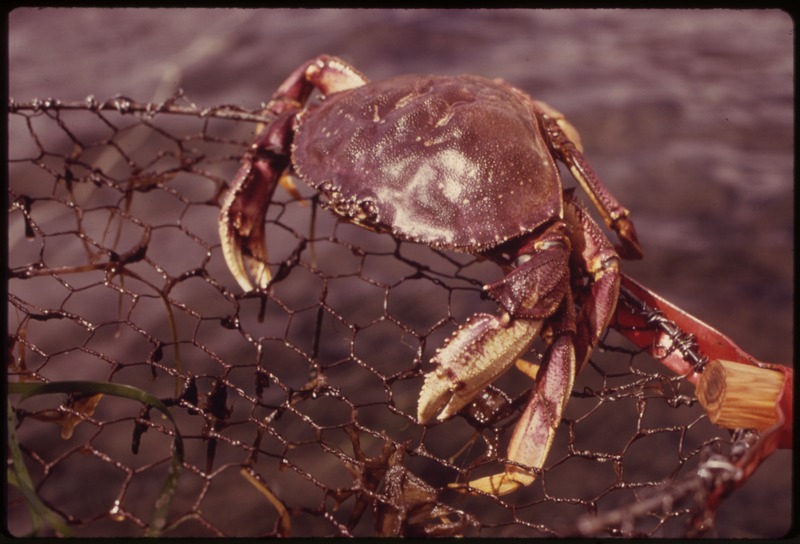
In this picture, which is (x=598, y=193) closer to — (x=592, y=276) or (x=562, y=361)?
(x=592, y=276)

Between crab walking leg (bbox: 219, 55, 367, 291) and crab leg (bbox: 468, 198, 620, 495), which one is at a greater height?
crab walking leg (bbox: 219, 55, 367, 291)

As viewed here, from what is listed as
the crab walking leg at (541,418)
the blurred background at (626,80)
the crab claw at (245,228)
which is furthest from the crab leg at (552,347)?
the blurred background at (626,80)

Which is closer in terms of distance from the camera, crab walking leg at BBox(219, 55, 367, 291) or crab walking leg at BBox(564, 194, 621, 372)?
crab walking leg at BBox(564, 194, 621, 372)

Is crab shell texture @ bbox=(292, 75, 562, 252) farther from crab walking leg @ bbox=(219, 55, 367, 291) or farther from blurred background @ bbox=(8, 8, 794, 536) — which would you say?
blurred background @ bbox=(8, 8, 794, 536)

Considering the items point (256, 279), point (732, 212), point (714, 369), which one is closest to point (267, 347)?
point (256, 279)

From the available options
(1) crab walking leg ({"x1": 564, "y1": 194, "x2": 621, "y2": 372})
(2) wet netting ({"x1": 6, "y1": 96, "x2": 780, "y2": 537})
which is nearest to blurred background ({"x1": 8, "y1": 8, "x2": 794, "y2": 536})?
(2) wet netting ({"x1": 6, "y1": 96, "x2": 780, "y2": 537})

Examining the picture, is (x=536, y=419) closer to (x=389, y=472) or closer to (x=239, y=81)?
(x=389, y=472)

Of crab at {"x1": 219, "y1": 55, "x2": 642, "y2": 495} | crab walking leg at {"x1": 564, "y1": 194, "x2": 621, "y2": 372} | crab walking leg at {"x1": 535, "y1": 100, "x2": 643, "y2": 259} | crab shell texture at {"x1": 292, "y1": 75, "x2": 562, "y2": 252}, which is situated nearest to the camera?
crab at {"x1": 219, "y1": 55, "x2": 642, "y2": 495}

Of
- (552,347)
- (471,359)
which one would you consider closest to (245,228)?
(471,359)

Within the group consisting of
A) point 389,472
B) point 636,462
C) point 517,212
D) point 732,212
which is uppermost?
point 517,212
